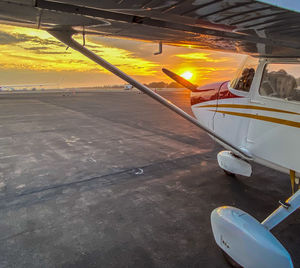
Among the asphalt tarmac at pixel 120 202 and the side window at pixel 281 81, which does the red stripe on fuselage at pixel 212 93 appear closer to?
the side window at pixel 281 81

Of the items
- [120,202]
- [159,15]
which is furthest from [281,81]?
[120,202]

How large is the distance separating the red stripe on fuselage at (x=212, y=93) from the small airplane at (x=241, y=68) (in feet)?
0.06

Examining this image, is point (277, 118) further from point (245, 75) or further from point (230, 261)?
point (230, 261)

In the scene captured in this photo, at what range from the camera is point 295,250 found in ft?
9.27

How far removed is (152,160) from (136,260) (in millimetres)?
3489

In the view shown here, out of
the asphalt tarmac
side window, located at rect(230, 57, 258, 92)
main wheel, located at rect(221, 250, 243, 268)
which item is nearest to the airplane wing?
side window, located at rect(230, 57, 258, 92)

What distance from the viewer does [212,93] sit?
4.24 meters

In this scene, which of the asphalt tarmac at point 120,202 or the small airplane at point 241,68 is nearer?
the small airplane at point 241,68

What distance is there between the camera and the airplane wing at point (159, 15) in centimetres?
117

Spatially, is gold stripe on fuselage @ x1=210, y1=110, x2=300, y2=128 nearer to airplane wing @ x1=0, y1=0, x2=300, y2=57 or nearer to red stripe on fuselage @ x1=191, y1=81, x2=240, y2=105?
red stripe on fuselage @ x1=191, y1=81, x2=240, y2=105

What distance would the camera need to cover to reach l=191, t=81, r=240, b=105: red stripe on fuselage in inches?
155

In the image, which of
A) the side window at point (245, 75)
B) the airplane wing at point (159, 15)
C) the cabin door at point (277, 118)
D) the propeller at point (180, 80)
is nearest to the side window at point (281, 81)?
the cabin door at point (277, 118)

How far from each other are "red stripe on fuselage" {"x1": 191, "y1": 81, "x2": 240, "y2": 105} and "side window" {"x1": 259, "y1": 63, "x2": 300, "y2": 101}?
0.51m

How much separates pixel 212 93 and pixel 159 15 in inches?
122
